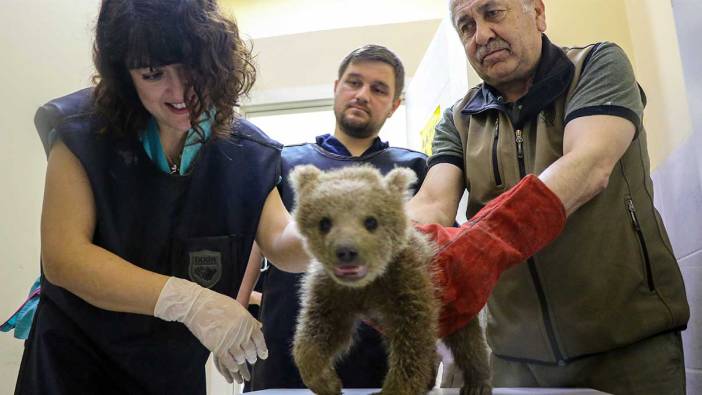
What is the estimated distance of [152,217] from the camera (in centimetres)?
123

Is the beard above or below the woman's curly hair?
below

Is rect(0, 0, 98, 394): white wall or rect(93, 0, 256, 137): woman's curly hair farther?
rect(0, 0, 98, 394): white wall

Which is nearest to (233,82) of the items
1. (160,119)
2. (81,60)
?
(160,119)

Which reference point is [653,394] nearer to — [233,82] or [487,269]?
[487,269]

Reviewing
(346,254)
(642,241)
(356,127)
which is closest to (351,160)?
(356,127)

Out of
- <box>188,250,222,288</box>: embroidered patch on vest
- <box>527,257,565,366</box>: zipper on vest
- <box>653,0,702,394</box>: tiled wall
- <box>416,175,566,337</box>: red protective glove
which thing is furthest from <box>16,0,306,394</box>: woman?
<box>653,0,702,394</box>: tiled wall

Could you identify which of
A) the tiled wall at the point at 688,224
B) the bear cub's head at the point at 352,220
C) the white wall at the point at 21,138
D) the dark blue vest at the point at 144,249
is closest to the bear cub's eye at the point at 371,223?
the bear cub's head at the point at 352,220

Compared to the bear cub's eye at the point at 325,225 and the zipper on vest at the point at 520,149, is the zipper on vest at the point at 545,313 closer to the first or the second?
the zipper on vest at the point at 520,149

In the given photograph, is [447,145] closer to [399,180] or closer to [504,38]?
[504,38]

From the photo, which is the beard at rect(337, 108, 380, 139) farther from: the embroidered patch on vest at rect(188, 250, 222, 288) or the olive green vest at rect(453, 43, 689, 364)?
the embroidered patch on vest at rect(188, 250, 222, 288)

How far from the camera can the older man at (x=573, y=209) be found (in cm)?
119

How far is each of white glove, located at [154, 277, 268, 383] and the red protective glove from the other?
461 mm

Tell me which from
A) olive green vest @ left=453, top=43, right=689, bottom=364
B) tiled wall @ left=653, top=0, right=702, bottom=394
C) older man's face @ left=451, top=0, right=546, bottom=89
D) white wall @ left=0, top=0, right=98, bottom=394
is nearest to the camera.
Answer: olive green vest @ left=453, top=43, right=689, bottom=364

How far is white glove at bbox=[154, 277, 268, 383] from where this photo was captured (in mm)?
1098
